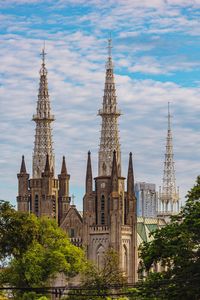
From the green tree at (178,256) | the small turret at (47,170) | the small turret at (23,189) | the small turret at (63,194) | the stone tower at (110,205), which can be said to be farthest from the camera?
the small turret at (63,194)

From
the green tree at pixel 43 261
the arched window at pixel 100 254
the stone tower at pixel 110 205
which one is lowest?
the green tree at pixel 43 261

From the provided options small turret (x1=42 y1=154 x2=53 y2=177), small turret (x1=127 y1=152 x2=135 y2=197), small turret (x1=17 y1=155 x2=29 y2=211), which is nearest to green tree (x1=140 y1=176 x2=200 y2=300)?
small turret (x1=127 y1=152 x2=135 y2=197)

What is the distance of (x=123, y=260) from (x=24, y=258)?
4931 centimetres

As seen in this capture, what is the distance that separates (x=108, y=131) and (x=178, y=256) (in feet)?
314

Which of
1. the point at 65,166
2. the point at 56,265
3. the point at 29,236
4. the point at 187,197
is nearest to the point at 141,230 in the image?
the point at 65,166

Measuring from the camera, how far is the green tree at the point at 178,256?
166ft

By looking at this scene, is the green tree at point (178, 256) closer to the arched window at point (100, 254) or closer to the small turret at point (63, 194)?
the arched window at point (100, 254)

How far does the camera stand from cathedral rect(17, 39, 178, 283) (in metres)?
144

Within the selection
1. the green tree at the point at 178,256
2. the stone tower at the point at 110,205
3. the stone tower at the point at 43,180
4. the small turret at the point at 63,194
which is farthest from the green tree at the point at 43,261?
the small turret at the point at 63,194

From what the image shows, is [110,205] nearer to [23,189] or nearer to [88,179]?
[88,179]

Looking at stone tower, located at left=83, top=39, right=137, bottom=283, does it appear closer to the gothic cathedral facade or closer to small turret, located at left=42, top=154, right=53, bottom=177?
the gothic cathedral facade

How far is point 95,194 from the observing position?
14538 centimetres

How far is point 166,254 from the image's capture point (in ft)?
174

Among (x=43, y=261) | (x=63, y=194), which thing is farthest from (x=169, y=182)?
(x=43, y=261)
